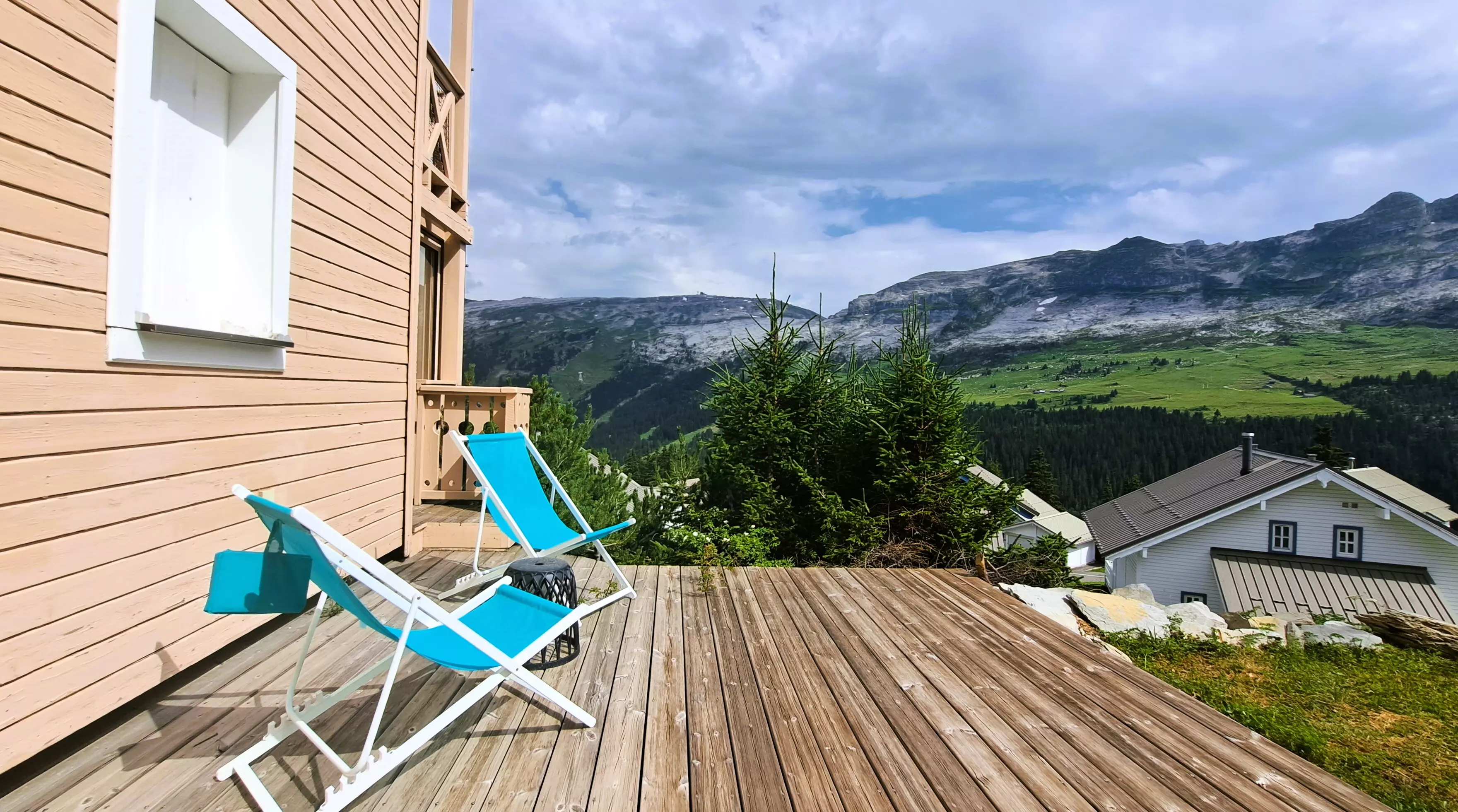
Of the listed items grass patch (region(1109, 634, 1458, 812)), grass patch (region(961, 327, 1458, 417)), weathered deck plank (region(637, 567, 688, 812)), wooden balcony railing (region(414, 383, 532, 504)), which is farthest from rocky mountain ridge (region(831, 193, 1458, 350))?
weathered deck plank (region(637, 567, 688, 812))

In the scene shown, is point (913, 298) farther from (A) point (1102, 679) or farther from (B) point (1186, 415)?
(B) point (1186, 415)

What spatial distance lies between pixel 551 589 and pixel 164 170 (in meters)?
2.19

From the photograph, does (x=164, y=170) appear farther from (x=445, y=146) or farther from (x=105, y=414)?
(x=445, y=146)

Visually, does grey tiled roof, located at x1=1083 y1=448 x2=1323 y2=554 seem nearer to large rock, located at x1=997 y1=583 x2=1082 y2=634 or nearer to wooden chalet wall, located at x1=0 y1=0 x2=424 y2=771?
large rock, located at x1=997 y1=583 x2=1082 y2=634

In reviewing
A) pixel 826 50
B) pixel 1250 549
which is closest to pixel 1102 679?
pixel 826 50

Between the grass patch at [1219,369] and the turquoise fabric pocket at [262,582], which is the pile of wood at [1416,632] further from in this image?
the grass patch at [1219,369]

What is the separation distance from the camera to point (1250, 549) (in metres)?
24.2

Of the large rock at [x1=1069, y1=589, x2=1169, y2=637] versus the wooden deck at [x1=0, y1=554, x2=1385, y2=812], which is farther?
the large rock at [x1=1069, y1=589, x2=1169, y2=637]

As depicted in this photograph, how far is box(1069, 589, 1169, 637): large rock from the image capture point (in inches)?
174

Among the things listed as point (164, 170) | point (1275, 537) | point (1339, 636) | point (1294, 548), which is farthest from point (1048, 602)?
point (1275, 537)

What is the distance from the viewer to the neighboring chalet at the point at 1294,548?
20781 mm

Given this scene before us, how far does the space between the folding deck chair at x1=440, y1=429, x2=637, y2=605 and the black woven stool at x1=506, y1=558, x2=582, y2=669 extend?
1.35 feet

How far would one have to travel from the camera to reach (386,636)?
1947 mm

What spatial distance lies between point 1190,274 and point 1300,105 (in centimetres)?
5910
